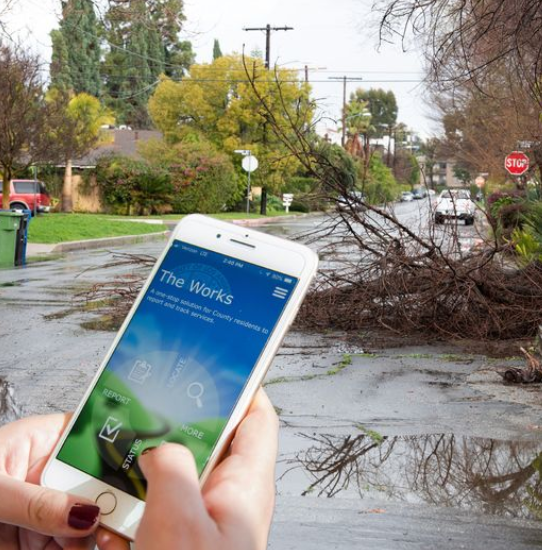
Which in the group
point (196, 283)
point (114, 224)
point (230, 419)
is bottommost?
point (114, 224)

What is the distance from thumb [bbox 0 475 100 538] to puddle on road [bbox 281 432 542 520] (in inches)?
181

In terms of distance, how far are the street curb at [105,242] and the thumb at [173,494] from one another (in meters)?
27.4

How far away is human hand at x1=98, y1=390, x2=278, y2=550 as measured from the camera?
3.38 feet

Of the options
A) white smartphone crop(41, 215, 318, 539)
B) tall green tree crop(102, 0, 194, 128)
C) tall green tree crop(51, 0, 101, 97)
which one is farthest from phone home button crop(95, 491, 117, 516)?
tall green tree crop(51, 0, 101, 97)

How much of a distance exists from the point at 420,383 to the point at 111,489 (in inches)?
313

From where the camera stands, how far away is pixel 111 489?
154 centimetres

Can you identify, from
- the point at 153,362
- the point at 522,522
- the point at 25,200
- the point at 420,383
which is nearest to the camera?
the point at 153,362

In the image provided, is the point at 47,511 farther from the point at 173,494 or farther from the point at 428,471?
the point at 428,471

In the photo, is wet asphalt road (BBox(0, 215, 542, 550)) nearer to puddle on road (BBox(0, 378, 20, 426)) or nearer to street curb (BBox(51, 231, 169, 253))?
puddle on road (BBox(0, 378, 20, 426))

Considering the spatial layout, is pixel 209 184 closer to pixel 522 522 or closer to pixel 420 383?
pixel 420 383

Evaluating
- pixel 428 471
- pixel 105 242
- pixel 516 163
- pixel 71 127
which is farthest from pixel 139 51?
pixel 428 471

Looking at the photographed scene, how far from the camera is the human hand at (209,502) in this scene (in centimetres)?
103

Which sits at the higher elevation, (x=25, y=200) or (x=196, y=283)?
(x=196, y=283)

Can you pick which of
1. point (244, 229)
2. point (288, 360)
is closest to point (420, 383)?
point (288, 360)
